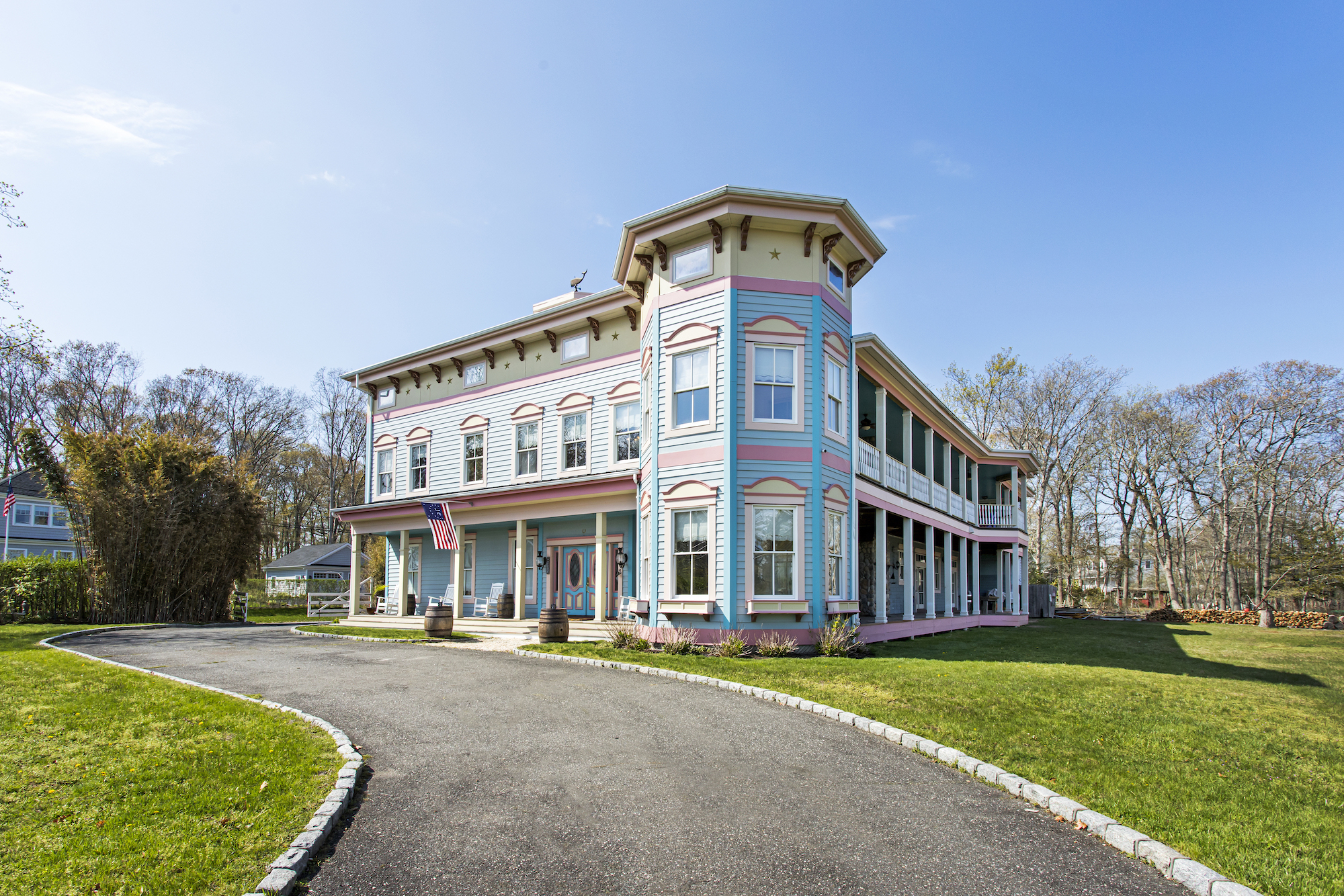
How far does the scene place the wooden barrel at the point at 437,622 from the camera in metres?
16.6

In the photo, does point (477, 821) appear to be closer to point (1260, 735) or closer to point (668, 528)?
point (1260, 735)

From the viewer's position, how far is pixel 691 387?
14.9 m

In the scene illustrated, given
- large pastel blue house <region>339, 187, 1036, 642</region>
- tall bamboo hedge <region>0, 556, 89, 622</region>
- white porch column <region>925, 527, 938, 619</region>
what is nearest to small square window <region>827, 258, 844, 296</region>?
large pastel blue house <region>339, 187, 1036, 642</region>

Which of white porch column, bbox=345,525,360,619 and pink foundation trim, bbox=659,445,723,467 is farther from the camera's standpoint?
white porch column, bbox=345,525,360,619

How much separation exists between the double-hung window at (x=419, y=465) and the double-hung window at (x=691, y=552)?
41.1ft

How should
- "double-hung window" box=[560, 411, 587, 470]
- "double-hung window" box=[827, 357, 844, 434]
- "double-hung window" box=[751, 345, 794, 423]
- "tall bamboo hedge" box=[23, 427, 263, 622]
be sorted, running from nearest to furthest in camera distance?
1. "double-hung window" box=[751, 345, 794, 423]
2. "double-hung window" box=[827, 357, 844, 434]
3. "double-hung window" box=[560, 411, 587, 470]
4. "tall bamboo hedge" box=[23, 427, 263, 622]

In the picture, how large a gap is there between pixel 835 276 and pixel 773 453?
4.18 m

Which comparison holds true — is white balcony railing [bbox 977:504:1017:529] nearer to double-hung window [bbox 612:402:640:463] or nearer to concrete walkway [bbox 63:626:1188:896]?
double-hung window [bbox 612:402:640:463]

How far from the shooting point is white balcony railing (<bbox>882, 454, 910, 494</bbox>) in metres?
18.9

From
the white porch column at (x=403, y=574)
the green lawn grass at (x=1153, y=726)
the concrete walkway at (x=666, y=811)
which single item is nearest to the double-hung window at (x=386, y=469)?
the white porch column at (x=403, y=574)

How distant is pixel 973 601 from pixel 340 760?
26734 millimetres

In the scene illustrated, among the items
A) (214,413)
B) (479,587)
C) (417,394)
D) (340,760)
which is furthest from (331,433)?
(340,760)

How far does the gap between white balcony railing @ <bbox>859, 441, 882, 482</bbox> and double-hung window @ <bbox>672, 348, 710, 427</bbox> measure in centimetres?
403

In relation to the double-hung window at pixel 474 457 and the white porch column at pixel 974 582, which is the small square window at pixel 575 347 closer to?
the double-hung window at pixel 474 457
